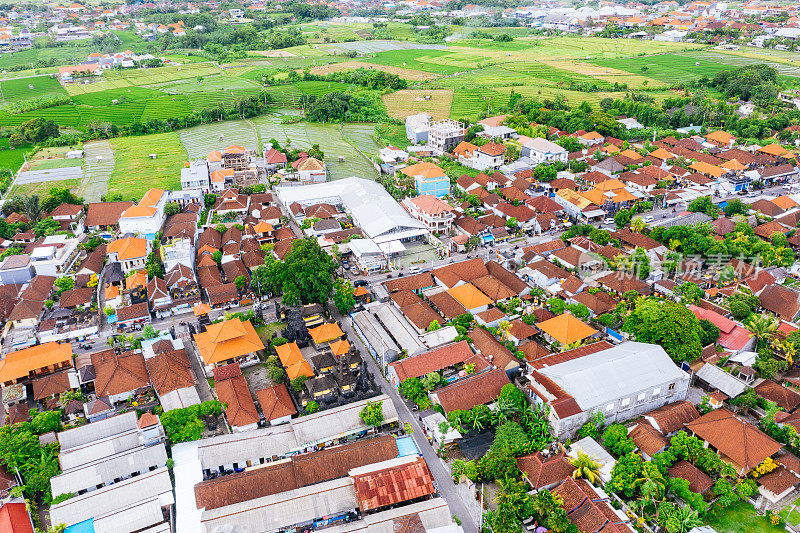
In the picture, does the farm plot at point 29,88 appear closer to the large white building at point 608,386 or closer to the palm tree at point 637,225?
the palm tree at point 637,225

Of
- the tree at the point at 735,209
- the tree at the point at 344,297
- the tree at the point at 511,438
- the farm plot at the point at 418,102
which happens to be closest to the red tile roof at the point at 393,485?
the tree at the point at 511,438

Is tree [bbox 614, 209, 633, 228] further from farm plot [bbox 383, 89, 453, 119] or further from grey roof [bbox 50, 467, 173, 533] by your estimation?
farm plot [bbox 383, 89, 453, 119]

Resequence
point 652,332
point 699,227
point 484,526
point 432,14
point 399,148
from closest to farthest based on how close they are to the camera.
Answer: point 484,526, point 652,332, point 699,227, point 399,148, point 432,14

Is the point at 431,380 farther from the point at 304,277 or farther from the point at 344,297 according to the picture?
the point at 304,277

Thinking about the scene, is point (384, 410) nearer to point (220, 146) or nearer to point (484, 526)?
point (484, 526)

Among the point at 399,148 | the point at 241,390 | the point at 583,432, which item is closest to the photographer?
the point at 583,432

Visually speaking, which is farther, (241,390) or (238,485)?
(241,390)

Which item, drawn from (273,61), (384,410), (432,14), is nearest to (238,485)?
(384,410)
